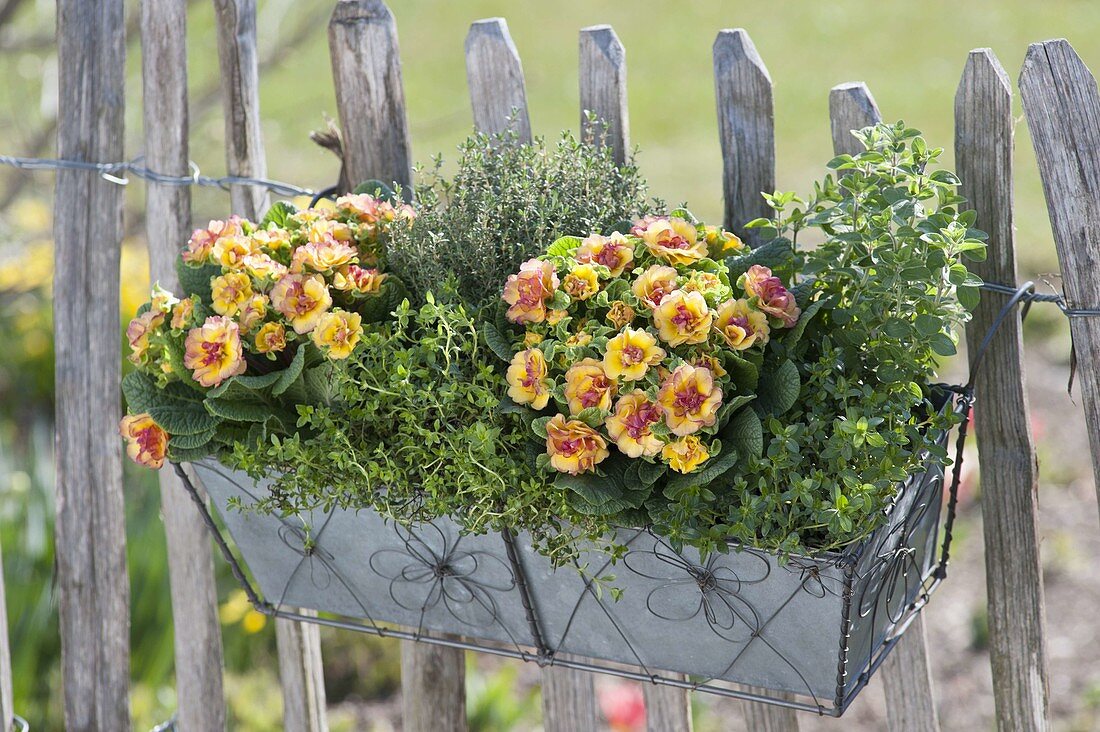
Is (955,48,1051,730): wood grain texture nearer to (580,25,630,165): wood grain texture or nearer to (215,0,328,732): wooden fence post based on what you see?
(580,25,630,165): wood grain texture

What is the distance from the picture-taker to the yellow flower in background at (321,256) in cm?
128

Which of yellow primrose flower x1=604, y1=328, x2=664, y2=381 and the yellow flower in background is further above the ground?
the yellow flower in background

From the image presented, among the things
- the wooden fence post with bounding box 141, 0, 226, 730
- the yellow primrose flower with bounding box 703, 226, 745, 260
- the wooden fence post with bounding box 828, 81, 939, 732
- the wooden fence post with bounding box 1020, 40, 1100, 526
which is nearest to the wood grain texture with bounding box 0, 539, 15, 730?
the wooden fence post with bounding box 141, 0, 226, 730

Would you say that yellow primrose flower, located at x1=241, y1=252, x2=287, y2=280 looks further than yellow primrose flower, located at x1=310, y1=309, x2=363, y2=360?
Yes

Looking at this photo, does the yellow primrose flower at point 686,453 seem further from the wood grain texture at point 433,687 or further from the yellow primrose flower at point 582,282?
the wood grain texture at point 433,687

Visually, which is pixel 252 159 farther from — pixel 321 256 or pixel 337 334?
pixel 337 334

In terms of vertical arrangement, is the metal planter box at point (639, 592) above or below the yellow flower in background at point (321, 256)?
below

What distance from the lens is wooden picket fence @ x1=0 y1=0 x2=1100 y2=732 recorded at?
4.28 ft

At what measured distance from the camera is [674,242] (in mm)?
1206

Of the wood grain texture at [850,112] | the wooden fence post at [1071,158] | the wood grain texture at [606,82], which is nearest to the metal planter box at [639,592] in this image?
the wooden fence post at [1071,158]

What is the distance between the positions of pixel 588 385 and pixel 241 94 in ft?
2.72

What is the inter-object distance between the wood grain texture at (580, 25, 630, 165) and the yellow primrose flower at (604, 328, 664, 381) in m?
0.43

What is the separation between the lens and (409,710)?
5.71 feet

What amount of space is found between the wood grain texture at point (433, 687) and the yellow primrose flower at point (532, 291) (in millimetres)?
730
